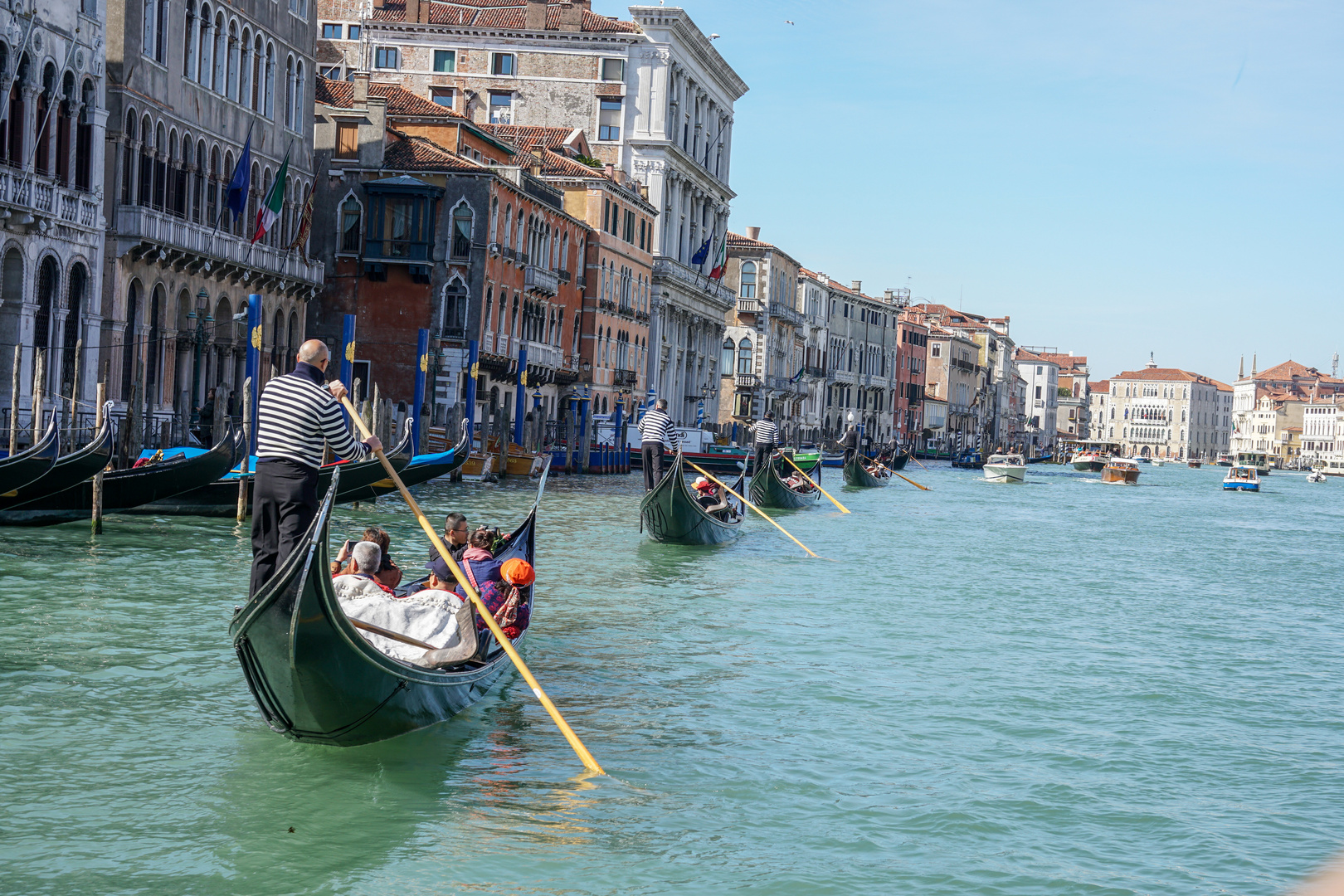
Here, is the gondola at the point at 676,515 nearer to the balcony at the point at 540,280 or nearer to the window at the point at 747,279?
the balcony at the point at 540,280

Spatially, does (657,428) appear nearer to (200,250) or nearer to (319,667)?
(200,250)

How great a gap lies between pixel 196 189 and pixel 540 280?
8986mm

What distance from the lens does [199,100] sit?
1925 cm

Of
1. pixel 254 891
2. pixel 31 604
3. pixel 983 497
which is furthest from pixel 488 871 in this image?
pixel 983 497

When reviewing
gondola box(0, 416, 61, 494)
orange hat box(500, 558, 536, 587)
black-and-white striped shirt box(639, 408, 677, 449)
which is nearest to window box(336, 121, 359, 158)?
black-and-white striped shirt box(639, 408, 677, 449)

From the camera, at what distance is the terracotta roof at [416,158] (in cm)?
2417

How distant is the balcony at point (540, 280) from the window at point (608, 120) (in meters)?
9.70

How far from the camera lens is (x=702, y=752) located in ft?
19.4

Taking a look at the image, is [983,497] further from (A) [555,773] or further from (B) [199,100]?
(A) [555,773]

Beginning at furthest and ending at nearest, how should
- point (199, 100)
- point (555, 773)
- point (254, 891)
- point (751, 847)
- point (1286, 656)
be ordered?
1. point (199, 100)
2. point (1286, 656)
3. point (555, 773)
4. point (751, 847)
5. point (254, 891)

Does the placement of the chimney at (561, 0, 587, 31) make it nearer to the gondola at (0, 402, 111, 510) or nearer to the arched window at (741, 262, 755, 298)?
the arched window at (741, 262, 755, 298)

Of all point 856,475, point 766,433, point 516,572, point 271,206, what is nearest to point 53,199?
point 271,206

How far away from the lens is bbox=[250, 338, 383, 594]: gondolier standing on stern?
5.61 meters

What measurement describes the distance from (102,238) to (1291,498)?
33.6 m
